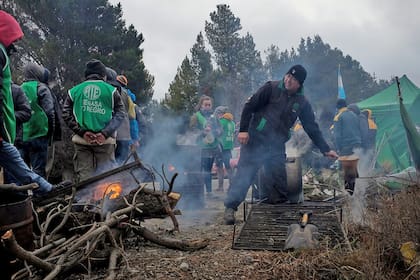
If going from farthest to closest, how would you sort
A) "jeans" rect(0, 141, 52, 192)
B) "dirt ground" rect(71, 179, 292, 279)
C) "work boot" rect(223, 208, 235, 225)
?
1. "work boot" rect(223, 208, 235, 225)
2. "jeans" rect(0, 141, 52, 192)
3. "dirt ground" rect(71, 179, 292, 279)

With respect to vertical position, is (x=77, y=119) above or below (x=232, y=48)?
below

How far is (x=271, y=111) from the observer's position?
5.15m

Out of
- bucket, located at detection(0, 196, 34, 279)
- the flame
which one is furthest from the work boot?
Result: bucket, located at detection(0, 196, 34, 279)

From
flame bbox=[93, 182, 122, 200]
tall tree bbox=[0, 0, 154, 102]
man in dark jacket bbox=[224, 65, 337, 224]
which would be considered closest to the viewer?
flame bbox=[93, 182, 122, 200]

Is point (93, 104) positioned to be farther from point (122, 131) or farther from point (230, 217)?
point (230, 217)

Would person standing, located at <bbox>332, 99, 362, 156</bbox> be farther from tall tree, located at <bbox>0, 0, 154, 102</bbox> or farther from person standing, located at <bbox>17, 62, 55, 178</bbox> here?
tall tree, located at <bbox>0, 0, 154, 102</bbox>

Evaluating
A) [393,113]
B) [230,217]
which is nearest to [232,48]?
[393,113]

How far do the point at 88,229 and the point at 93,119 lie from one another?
1.86 metres

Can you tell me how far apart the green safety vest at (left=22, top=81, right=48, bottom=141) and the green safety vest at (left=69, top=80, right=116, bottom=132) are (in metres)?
0.66

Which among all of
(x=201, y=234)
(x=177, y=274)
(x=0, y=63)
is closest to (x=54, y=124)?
(x=0, y=63)

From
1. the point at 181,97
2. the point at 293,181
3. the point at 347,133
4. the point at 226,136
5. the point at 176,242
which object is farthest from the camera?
the point at 181,97

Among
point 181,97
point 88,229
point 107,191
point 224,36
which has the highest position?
point 224,36

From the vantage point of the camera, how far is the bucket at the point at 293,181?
534 cm

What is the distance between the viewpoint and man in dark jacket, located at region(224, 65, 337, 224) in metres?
5.09
